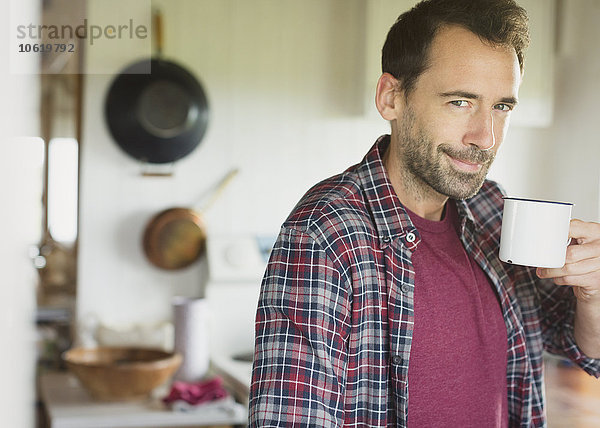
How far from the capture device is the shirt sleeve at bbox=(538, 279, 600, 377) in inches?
46.1

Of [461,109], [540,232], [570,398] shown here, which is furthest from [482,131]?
[570,398]

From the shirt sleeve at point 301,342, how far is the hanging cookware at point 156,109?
81.5 inches

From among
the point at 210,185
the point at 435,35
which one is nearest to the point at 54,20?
the point at 435,35

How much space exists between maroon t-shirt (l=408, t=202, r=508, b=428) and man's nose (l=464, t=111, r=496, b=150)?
161 mm

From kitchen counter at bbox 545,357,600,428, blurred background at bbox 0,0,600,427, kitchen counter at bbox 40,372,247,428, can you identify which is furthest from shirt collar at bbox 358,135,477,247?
blurred background at bbox 0,0,600,427

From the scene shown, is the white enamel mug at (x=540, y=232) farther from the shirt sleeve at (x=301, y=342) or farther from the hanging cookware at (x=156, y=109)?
the hanging cookware at (x=156, y=109)

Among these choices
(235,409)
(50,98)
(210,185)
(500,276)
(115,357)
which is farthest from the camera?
(50,98)

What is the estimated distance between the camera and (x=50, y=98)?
20.1 ft

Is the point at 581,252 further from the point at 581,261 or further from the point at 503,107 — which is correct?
the point at 503,107

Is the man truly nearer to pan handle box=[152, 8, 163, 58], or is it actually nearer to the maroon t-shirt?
the maroon t-shirt

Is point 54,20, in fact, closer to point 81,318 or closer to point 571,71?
point 81,318

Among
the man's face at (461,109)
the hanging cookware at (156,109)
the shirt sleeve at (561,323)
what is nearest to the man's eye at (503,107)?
the man's face at (461,109)

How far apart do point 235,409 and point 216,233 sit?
112cm

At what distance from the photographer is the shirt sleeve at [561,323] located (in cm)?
117
